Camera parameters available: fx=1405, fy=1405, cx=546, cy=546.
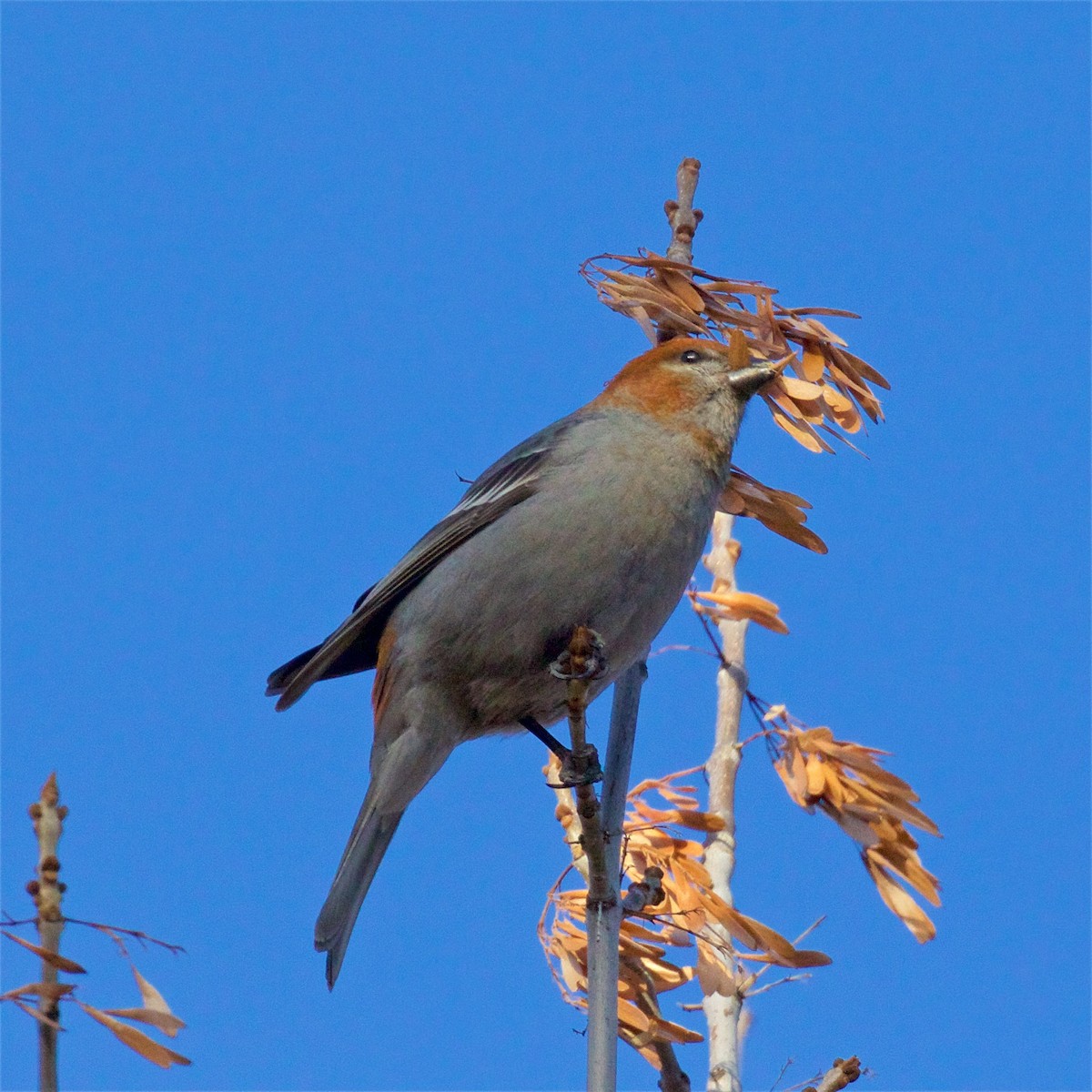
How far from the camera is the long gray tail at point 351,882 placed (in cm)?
437

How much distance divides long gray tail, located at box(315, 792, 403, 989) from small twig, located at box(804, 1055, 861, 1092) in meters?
1.79

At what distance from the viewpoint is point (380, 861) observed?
4.63m

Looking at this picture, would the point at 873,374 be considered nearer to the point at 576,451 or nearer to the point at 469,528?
the point at 576,451

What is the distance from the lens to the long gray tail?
4367 millimetres

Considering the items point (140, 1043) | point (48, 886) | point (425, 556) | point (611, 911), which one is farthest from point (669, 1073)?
point (48, 886)

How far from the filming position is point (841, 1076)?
304cm

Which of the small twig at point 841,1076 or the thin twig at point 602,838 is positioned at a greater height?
the thin twig at point 602,838

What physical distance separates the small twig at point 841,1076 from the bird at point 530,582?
135 centimetres

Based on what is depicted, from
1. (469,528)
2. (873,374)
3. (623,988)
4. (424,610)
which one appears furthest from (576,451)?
(623,988)

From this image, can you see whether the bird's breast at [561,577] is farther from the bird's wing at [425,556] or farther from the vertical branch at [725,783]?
the vertical branch at [725,783]

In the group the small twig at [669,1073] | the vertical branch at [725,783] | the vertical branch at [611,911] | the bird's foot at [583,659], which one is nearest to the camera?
the vertical branch at [611,911]

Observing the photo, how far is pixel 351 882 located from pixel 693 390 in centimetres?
203

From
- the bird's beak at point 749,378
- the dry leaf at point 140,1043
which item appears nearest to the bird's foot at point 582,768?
the bird's beak at point 749,378

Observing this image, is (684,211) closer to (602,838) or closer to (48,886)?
(602,838)
